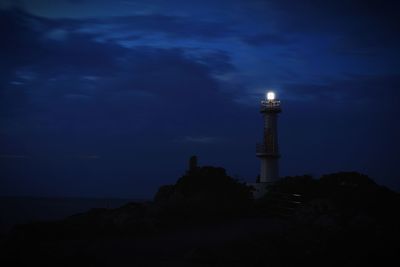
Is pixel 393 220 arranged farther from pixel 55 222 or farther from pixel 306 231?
pixel 55 222

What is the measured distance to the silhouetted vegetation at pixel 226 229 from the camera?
459 inches

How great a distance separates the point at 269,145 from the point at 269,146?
0.07 m

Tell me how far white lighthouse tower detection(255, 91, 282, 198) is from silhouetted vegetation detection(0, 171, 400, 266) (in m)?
4.44

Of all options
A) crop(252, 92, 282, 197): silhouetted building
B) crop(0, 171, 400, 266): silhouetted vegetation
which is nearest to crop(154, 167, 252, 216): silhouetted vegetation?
crop(0, 171, 400, 266): silhouetted vegetation

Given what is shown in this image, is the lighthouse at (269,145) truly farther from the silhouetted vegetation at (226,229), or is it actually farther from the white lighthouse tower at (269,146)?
the silhouetted vegetation at (226,229)

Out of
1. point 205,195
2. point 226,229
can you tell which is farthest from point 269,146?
point 226,229

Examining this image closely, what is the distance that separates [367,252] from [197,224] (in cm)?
854

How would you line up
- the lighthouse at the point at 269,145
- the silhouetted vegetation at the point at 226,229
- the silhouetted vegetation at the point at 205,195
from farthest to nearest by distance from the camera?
the lighthouse at the point at 269,145, the silhouetted vegetation at the point at 205,195, the silhouetted vegetation at the point at 226,229

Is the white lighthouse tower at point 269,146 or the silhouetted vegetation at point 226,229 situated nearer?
the silhouetted vegetation at point 226,229

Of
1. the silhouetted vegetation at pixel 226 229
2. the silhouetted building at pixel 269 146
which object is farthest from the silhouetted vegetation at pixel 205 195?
the silhouetted building at pixel 269 146

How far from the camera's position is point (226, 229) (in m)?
17.5

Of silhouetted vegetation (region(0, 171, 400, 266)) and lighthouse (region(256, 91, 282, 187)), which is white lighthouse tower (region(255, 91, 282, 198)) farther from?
silhouetted vegetation (region(0, 171, 400, 266))

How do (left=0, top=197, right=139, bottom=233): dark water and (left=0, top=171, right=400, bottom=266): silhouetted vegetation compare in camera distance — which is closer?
(left=0, top=171, right=400, bottom=266): silhouetted vegetation

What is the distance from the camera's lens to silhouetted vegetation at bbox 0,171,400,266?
11648mm
